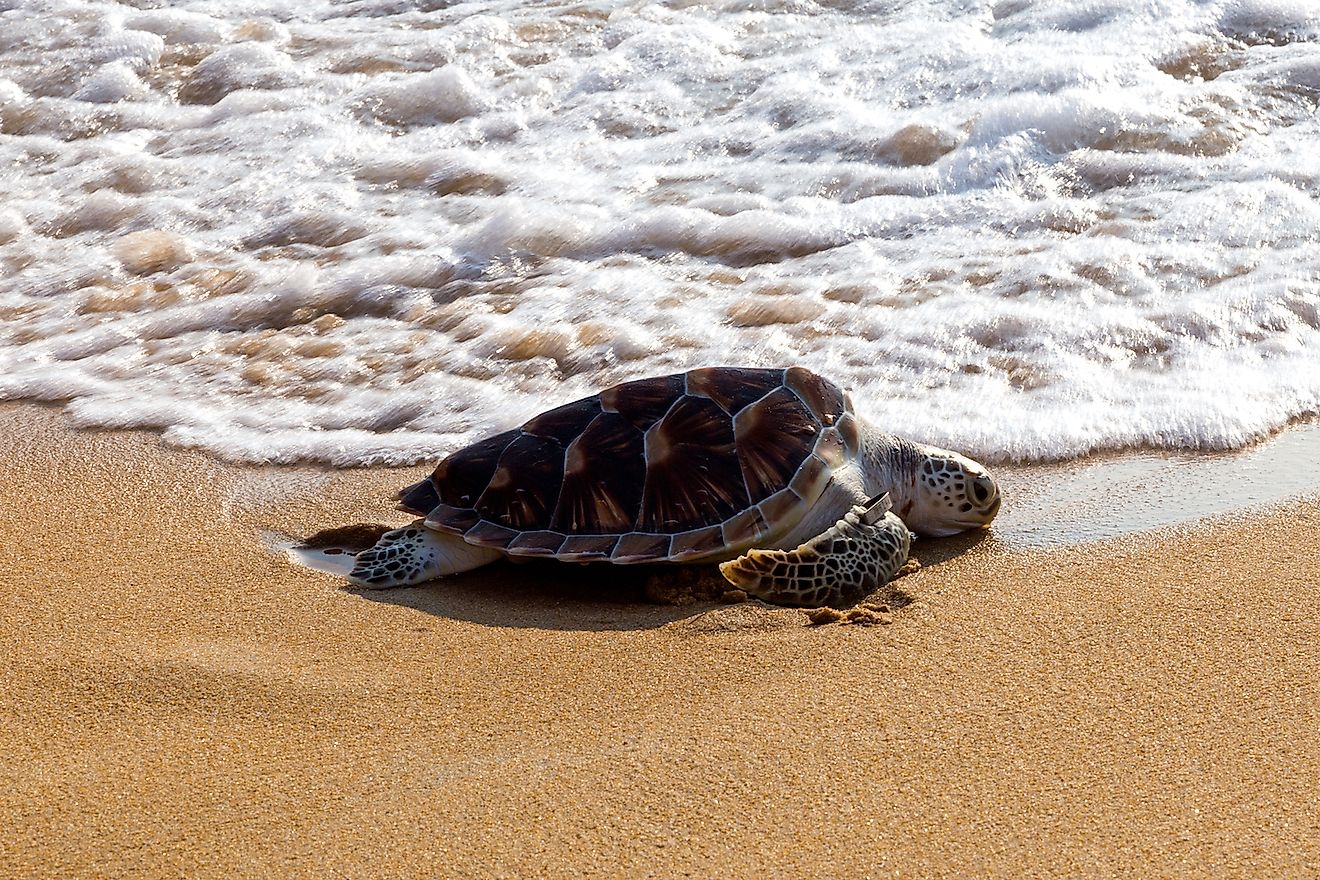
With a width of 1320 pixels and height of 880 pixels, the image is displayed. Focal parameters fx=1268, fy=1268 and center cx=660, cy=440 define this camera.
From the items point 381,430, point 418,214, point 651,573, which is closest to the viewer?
point 651,573

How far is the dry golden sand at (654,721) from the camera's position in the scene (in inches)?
88.0

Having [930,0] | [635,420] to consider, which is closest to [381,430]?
[635,420]

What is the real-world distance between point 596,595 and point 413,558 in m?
0.54

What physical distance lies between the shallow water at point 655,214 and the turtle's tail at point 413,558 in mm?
800

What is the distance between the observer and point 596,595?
12.0ft

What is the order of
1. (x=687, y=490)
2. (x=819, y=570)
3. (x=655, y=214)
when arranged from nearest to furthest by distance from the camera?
(x=819, y=570) < (x=687, y=490) < (x=655, y=214)

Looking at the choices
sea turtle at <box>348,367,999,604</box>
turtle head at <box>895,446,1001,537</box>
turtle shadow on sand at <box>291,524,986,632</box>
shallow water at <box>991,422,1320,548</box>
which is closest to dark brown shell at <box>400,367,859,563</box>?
sea turtle at <box>348,367,999,604</box>

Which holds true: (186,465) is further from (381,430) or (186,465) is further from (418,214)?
(418,214)

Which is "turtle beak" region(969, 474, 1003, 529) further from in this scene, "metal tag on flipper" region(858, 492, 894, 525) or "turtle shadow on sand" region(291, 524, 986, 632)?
"metal tag on flipper" region(858, 492, 894, 525)

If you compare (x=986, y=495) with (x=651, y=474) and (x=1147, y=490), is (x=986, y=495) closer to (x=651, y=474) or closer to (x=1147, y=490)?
(x=1147, y=490)

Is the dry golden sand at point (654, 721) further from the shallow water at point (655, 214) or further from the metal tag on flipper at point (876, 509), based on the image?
the shallow water at point (655, 214)

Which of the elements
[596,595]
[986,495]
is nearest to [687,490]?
[596,595]

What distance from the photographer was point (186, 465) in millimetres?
4449

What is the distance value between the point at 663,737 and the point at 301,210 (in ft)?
16.1
